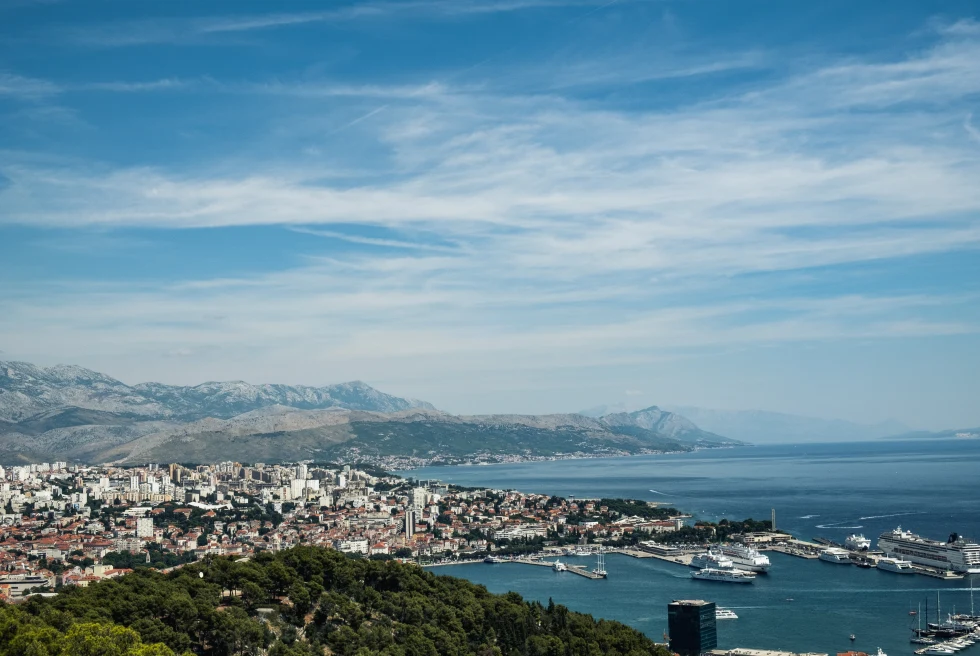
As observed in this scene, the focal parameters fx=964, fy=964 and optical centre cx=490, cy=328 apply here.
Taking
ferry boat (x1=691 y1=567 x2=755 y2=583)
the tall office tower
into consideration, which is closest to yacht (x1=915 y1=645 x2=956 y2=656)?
ferry boat (x1=691 y1=567 x2=755 y2=583)

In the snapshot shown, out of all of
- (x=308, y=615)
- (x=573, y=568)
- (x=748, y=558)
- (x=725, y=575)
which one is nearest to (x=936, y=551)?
(x=748, y=558)

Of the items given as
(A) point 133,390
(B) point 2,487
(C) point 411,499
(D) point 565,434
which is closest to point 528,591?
(C) point 411,499

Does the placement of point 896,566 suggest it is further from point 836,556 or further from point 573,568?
point 573,568

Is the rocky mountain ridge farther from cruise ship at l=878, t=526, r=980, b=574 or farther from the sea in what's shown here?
cruise ship at l=878, t=526, r=980, b=574

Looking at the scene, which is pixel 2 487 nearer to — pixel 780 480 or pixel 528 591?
pixel 528 591

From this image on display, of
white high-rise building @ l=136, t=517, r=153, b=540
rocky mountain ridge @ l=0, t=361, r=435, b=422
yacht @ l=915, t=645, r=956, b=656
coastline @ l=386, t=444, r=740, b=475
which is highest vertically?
rocky mountain ridge @ l=0, t=361, r=435, b=422

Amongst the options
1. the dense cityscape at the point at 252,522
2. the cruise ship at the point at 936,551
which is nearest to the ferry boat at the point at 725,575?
the cruise ship at the point at 936,551
